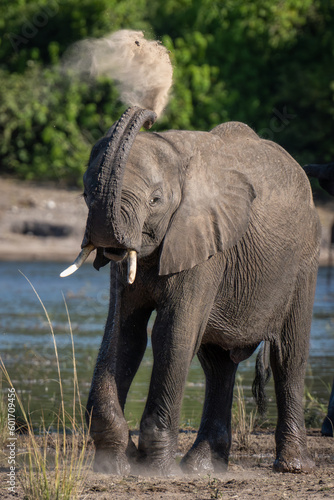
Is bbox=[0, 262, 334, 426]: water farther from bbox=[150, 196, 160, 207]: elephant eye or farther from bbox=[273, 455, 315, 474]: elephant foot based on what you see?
bbox=[150, 196, 160, 207]: elephant eye

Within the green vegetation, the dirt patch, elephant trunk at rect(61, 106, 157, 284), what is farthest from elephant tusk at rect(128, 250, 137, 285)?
the green vegetation

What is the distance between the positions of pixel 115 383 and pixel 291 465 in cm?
142

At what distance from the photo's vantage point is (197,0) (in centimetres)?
3322

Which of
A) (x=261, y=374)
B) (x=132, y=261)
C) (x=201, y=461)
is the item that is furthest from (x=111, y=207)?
(x=261, y=374)

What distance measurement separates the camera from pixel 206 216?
5781 millimetres

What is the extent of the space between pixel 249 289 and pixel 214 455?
1.15 meters

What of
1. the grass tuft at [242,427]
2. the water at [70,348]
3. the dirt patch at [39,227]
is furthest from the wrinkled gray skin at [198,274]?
the dirt patch at [39,227]

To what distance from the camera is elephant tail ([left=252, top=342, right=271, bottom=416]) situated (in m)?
7.23

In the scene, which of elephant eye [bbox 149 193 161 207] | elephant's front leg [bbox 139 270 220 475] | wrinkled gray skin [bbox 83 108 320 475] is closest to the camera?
wrinkled gray skin [bbox 83 108 320 475]

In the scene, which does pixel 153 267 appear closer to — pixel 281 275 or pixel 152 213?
Answer: pixel 152 213

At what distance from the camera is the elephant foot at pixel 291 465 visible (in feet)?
21.4

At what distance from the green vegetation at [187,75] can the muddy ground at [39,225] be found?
88.5 inches

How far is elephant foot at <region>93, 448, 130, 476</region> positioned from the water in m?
1.92

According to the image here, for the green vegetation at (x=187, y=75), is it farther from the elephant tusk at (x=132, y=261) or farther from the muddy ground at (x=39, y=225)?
the elephant tusk at (x=132, y=261)
